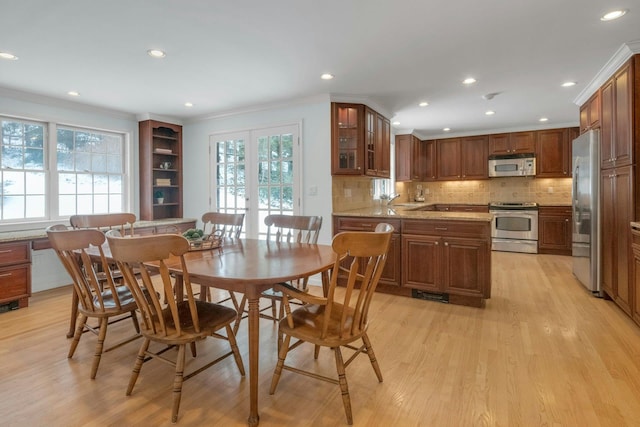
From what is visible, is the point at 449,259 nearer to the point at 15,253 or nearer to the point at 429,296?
the point at 429,296

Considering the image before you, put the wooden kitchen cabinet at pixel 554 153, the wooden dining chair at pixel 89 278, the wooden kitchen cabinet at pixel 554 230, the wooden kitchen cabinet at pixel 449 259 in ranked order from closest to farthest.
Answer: the wooden dining chair at pixel 89 278 → the wooden kitchen cabinet at pixel 449 259 → the wooden kitchen cabinet at pixel 554 230 → the wooden kitchen cabinet at pixel 554 153

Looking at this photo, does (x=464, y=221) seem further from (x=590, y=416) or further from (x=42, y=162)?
(x=42, y=162)

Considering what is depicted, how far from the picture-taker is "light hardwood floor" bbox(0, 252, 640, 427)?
173 cm

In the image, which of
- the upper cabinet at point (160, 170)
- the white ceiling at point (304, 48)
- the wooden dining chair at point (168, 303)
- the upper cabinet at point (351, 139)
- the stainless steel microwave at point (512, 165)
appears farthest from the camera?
the stainless steel microwave at point (512, 165)

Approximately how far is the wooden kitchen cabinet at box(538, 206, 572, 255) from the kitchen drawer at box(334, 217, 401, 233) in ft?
12.3

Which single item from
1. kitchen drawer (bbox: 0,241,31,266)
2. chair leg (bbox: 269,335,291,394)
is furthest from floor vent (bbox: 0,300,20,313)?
chair leg (bbox: 269,335,291,394)

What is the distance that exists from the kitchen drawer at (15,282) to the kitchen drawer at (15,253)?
0.06 m

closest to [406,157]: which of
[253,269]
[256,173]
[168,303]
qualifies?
[256,173]

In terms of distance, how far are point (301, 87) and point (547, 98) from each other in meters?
3.20

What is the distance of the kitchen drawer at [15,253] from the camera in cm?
324

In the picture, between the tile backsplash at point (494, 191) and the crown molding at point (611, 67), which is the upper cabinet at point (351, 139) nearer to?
the tile backsplash at point (494, 191)

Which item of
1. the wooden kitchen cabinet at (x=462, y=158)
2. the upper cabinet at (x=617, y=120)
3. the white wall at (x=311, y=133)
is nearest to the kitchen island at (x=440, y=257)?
the white wall at (x=311, y=133)

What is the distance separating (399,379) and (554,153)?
5892 mm

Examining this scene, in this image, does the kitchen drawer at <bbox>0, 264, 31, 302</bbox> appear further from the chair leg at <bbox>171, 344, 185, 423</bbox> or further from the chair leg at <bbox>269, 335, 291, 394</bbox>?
the chair leg at <bbox>269, 335, 291, 394</bbox>
